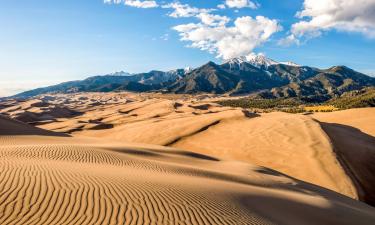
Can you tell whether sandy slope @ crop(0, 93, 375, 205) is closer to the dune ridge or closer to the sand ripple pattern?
the dune ridge

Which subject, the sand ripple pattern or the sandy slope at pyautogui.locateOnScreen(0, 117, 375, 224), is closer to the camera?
the sand ripple pattern

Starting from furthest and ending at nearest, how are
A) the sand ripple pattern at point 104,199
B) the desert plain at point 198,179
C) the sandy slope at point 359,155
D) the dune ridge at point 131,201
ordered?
the sandy slope at point 359,155 < the desert plain at point 198,179 < the dune ridge at point 131,201 < the sand ripple pattern at point 104,199

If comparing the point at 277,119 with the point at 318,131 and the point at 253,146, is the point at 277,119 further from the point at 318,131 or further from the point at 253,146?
the point at 253,146

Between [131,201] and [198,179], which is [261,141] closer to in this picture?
[198,179]

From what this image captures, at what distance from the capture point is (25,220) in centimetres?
728

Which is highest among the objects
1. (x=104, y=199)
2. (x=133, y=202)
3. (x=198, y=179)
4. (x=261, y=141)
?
(x=104, y=199)

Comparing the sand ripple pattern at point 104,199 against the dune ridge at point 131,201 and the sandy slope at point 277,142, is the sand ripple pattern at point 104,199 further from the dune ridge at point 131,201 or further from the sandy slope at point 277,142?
the sandy slope at point 277,142

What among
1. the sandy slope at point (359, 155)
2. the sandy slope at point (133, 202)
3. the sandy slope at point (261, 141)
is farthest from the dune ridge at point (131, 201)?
the sandy slope at point (261, 141)

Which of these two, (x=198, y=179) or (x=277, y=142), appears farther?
(x=277, y=142)

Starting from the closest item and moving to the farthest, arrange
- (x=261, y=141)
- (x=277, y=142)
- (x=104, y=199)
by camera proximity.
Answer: (x=104, y=199) → (x=277, y=142) → (x=261, y=141)

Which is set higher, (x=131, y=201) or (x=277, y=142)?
(x=131, y=201)

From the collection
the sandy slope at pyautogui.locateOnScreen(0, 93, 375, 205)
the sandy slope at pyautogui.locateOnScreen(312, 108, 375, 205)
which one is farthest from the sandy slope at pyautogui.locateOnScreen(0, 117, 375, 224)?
the sandy slope at pyautogui.locateOnScreen(0, 93, 375, 205)

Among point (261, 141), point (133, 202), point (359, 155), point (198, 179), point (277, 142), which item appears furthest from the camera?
point (261, 141)

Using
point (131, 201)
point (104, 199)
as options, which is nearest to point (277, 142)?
point (131, 201)
